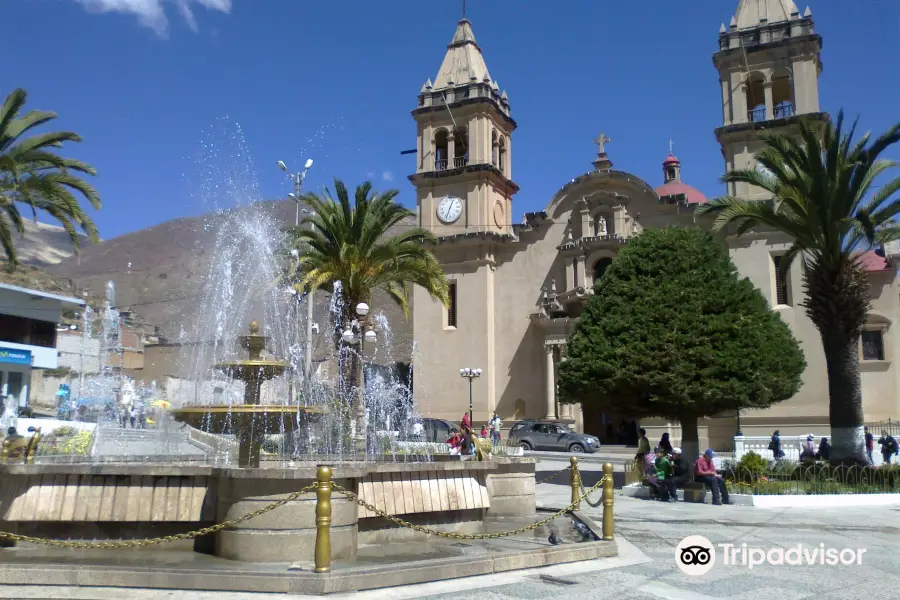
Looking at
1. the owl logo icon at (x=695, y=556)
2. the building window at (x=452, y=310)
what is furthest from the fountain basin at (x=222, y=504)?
the building window at (x=452, y=310)

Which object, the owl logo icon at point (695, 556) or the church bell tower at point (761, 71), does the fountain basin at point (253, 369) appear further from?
the church bell tower at point (761, 71)

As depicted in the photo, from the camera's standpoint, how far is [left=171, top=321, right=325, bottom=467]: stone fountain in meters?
8.90

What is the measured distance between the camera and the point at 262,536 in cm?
733

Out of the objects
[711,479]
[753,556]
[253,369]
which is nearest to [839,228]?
[711,479]

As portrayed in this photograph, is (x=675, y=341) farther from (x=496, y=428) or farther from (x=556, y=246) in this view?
(x=556, y=246)

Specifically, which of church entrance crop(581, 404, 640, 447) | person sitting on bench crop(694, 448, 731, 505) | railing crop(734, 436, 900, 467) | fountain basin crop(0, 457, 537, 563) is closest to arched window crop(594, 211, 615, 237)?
church entrance crop(581, 404, 640, 447)

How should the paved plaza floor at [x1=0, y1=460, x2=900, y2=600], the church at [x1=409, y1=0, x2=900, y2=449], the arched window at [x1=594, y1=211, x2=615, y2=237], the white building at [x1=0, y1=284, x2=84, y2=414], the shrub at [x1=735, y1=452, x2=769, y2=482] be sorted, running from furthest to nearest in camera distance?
the white building at [x1=0, y1=284, x2=84, y2=414], the arched window at [x1=594, y1=211, x2=615, y2=237], the church at [x1=409, y1=0, x2=900, y2=449], the shrub at [x1=735, y1=452, x2=769, y2=482], the paved plaza floor at [x1=0, y1=460, x2=900, y2=600]

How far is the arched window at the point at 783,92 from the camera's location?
34031 millimetres

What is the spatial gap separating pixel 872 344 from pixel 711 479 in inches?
877

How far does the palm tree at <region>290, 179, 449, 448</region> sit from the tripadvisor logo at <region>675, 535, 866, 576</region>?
13.8 m

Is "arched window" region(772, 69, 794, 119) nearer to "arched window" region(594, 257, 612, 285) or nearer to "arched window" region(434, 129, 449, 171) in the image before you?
"arched window" region(594, 257, 612, 285)

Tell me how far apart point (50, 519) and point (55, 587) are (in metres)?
1.67

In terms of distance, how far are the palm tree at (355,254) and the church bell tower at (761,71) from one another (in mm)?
16588

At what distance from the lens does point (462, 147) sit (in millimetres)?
41312
